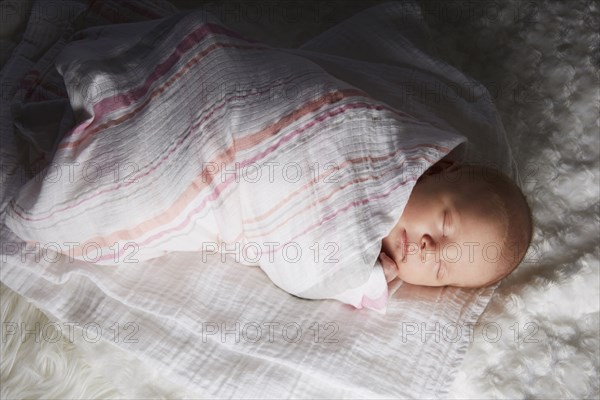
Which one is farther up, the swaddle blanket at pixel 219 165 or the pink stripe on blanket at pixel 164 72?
the pink stripe on blanket at pixel 164 72

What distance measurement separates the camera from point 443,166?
116 cm

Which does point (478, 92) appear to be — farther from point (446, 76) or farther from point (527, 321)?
point (527, 321)

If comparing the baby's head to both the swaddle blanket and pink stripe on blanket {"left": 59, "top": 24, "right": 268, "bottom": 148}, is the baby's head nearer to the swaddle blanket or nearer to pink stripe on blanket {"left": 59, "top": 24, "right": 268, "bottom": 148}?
the swaddle blanket

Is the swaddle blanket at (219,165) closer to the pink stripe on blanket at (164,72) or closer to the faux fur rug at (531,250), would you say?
the pink stripe on blanket at (164,72)

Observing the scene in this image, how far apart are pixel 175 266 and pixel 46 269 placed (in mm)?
211

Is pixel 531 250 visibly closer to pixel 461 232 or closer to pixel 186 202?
pixel 461 232

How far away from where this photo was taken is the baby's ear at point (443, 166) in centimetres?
113

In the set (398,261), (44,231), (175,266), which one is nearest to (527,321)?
(398,261)

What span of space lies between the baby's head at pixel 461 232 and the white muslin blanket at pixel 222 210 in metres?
0.05

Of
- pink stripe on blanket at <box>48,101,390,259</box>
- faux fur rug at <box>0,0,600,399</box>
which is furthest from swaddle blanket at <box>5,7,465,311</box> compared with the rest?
faux fur rug at <box>0,0,600,399</box>

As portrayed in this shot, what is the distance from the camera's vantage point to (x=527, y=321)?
1.06 metres

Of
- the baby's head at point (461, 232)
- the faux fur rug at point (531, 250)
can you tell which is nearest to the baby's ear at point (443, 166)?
the baby's head at point (461, 232)

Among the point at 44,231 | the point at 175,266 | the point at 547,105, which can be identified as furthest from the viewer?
the point at 547,105

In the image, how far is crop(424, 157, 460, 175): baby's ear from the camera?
1.13 metres
